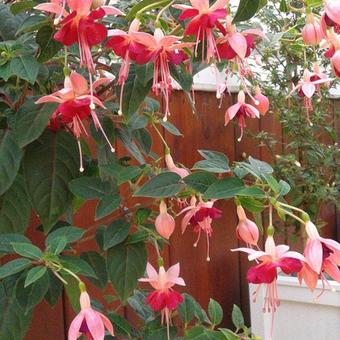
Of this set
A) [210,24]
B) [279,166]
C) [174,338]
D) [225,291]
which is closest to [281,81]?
[279,166]

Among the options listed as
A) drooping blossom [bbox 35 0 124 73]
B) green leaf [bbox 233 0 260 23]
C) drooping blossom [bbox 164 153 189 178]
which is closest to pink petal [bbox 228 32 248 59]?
green leaf [bbox 233 0 260 23]

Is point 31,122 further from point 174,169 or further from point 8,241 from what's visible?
point 174,169

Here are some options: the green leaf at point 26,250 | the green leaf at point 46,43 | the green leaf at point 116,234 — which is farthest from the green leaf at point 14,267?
the green leaf at point 46,43

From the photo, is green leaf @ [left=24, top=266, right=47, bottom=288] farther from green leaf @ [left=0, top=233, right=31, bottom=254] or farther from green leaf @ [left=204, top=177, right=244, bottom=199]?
green leaf @ [left=204, top=177, right=244, bottom=199]

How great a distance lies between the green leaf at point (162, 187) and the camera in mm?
695

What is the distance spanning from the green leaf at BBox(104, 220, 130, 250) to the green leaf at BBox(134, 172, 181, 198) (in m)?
0.08

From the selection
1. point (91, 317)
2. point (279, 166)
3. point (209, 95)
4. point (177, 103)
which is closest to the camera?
point (91, 317)

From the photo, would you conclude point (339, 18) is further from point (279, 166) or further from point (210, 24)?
point (279, 166)

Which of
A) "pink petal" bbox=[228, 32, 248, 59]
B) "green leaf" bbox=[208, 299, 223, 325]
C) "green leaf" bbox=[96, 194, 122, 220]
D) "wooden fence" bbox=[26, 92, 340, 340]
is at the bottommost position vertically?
"wooden fence" bbox=[26, 92, 340, 340]

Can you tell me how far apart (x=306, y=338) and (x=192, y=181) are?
4.28ft

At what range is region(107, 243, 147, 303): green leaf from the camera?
0.75 metres

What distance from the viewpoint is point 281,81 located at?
2.16 metres

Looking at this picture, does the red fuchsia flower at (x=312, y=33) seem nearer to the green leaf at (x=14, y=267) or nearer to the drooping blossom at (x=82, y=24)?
the drooping blossom at (x=82, y=24)

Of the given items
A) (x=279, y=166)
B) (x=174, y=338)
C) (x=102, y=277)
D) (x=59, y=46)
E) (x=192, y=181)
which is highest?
(x=59, y=46)
